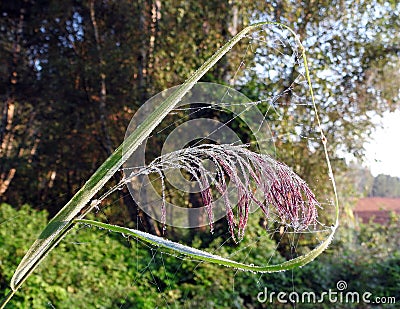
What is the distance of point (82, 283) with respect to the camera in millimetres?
2459

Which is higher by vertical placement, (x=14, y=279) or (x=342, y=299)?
(x=14, y=279)

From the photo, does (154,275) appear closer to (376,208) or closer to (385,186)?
(376,208)

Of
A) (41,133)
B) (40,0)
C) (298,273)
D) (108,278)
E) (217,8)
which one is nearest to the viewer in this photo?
(108,278)

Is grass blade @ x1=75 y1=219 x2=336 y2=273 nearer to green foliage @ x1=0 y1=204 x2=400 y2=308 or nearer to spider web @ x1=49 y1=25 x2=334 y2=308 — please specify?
green foliage @ x1=0 y1=204 x2=400 y2=308

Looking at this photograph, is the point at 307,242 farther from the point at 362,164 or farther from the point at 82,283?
the point at 82,283

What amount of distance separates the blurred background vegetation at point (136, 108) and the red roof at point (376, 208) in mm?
77

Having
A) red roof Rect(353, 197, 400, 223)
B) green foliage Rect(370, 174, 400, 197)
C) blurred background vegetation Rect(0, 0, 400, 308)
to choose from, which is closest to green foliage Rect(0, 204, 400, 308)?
blurred background vegetation Rect(0, 0, 400, 308)

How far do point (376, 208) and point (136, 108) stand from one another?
211 centimetres

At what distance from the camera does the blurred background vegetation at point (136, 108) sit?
2603 mm

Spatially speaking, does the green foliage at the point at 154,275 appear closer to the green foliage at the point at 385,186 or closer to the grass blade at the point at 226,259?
the green foliage at the point at 385,186

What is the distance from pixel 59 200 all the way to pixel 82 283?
2382 millimetres

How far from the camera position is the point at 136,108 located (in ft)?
12.8

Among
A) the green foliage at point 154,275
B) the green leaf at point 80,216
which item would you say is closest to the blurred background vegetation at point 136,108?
the green foliage at point 154,275

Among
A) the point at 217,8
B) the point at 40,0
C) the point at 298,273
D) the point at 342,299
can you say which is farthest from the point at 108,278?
the point at 40,0
